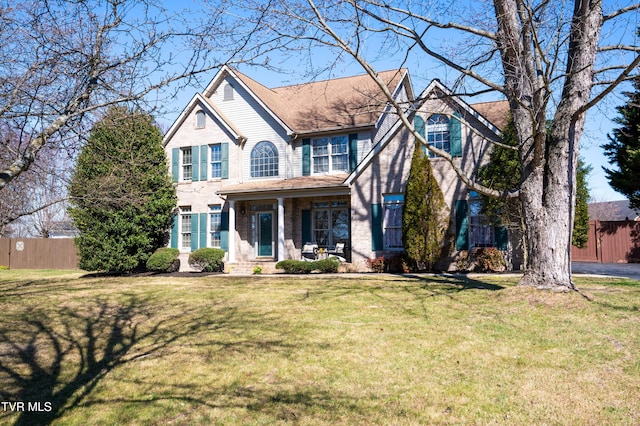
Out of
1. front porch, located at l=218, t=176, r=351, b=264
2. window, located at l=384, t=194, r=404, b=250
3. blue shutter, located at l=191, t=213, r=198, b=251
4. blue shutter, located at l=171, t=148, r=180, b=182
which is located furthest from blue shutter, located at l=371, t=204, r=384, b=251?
blue shutter, located at l=171, t=148, r=180, b=182

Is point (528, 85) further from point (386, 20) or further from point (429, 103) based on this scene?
point (429, 103)

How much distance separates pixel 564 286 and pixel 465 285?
2.82 m

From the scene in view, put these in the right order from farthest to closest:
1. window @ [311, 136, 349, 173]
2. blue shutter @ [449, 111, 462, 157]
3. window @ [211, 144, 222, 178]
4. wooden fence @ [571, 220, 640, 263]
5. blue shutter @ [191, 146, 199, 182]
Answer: wooden fence @ [571, 220, 640, 263], blue shutter @ [191, 146, 199, 182], window @ [211, 144, 222, 178], window @ [311, 136, 349, 173], blue shutter @ [449, 111, 462, 157]

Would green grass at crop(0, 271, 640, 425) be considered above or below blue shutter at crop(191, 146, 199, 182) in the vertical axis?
below

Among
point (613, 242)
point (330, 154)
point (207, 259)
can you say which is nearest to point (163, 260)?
point (207, 259)

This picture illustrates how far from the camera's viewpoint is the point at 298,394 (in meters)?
4.56

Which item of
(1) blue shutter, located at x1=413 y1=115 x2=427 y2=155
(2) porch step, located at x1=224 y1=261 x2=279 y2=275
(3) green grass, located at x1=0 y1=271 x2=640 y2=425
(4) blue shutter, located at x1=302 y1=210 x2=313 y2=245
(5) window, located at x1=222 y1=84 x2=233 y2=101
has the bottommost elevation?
(3) green grass, located at x1=0 y1=271 x2=640 y2=425

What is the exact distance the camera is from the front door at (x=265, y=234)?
19.9 metres

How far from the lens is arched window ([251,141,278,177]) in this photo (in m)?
20.1

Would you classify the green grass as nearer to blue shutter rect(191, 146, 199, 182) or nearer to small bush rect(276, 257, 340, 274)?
small bush rect(276, 257, 340, 274)

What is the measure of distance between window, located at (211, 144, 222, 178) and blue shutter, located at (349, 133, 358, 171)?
621cm

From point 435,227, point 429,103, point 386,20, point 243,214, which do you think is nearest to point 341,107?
point 429,103

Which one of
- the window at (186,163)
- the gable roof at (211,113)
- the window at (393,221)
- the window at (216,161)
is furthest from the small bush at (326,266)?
the window at (186,163)

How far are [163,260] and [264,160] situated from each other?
Result: 6.13m
